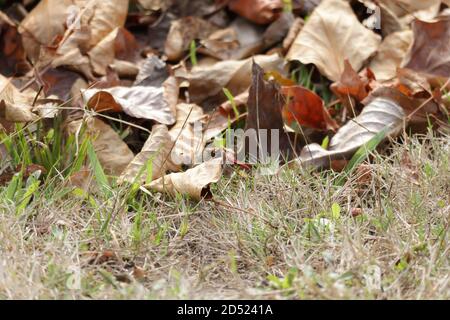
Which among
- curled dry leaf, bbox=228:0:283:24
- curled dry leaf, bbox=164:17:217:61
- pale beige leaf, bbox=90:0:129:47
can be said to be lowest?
curled dry leaf, bbox=164:17:217:61

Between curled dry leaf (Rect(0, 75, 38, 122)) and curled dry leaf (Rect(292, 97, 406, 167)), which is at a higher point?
curled dry leaf (Rect(0, 75, 38, 122))

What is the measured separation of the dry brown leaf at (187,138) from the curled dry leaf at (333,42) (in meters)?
0.47

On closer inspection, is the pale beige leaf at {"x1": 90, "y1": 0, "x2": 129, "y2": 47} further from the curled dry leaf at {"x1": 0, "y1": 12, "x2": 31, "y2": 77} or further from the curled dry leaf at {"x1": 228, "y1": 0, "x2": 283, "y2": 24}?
the curled dry leaf at {"x1": 228, "y1": 0, "x2": 283, "y2": 24}

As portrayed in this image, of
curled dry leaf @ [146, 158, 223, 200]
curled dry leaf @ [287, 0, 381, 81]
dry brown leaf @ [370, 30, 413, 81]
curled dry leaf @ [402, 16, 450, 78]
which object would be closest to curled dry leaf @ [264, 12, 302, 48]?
curled dry leaf @ [287, 0, 381, 81]

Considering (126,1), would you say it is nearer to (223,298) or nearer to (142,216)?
(142,216)

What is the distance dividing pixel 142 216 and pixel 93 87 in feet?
2.35

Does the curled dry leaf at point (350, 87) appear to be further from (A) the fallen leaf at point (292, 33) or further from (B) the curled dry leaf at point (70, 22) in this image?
(B) the curled dry leaf at point (70, 22)

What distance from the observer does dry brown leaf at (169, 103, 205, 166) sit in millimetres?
2635

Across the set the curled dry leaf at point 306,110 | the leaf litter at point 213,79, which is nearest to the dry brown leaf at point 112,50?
the leaf litter at point 213,79

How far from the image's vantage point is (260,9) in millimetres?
3295

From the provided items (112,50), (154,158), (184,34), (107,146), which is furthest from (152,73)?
(154,158)

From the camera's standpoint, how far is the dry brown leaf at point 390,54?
3074 mm

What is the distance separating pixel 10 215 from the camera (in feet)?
7.28

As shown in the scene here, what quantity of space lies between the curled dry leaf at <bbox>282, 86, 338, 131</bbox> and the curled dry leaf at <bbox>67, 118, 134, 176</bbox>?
0.59 m
